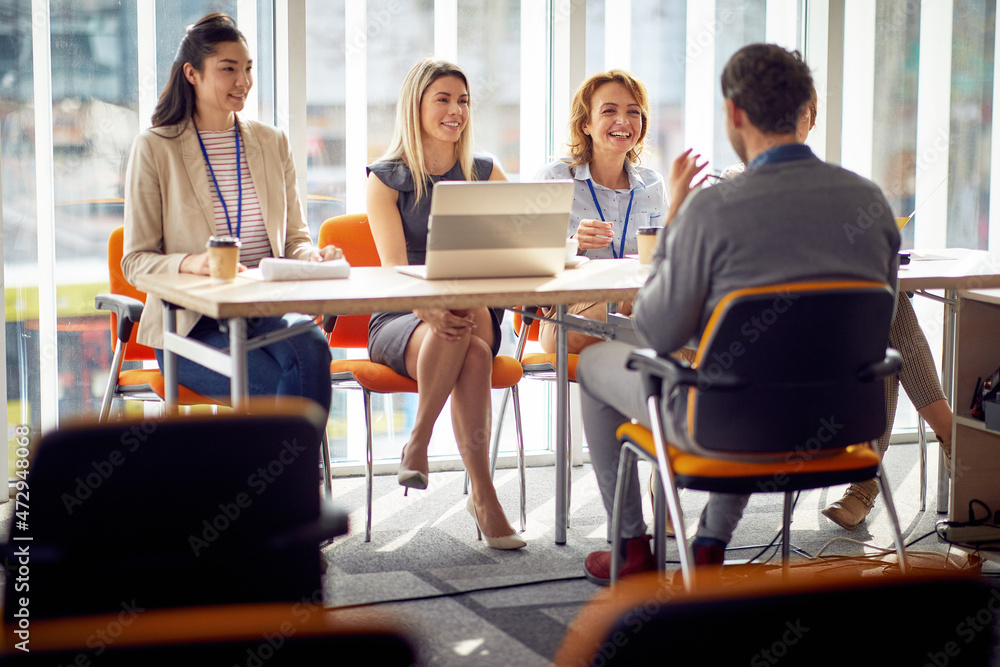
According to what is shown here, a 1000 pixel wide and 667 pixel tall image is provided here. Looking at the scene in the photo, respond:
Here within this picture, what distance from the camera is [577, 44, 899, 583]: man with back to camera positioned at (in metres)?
1.77

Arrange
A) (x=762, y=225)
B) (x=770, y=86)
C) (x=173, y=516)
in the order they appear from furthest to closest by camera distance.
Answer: (x=770, y=86) → (x=762, y=225) → (x=173, y=516)

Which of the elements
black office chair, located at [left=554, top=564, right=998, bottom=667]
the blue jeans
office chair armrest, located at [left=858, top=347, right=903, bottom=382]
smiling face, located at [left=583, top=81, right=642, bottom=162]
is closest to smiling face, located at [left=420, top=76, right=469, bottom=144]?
smiling face, located at [left=583, top=81, right=642, bottom=162]

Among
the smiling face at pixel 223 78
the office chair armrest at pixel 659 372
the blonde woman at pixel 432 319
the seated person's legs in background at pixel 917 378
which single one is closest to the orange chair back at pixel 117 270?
the smiling face at pixel 223 78

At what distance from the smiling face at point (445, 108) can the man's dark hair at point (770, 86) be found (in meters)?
1.17

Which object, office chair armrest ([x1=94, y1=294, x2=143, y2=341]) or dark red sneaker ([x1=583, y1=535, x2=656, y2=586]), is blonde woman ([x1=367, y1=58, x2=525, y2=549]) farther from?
office chair armrest ([x1=94, y1=294, x2=143, y2=341])

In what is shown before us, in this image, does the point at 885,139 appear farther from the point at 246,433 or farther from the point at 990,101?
the point at 246,433

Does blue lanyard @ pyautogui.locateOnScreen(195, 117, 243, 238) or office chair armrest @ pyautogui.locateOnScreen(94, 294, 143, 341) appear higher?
blue lanyard @ pyautogui.locateOnScreen(195, 117, 243, 238)

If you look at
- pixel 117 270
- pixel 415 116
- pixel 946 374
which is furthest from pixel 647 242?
pixel 117 270

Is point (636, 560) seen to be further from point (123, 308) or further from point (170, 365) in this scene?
point (123, 308)

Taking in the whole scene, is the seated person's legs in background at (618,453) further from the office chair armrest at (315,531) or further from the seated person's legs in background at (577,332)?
the office chair armrest at (315,531)

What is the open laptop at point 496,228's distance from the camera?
2.24 metres

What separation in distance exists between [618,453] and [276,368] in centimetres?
87

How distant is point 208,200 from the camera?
8.73 feet

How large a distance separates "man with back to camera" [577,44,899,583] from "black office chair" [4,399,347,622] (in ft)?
2.63
